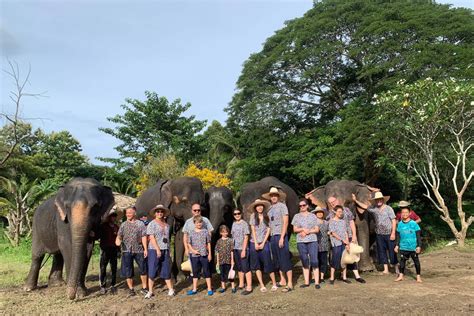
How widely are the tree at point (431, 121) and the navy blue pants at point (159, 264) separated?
9.87m

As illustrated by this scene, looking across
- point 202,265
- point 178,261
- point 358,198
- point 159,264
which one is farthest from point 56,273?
point 358,198

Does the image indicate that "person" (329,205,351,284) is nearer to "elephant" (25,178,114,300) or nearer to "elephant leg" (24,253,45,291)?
"elephant" (25,178,114,300)

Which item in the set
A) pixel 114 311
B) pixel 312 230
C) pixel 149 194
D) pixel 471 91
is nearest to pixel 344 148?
pixel 471 91

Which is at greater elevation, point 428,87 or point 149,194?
point 428,87

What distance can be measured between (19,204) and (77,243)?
13515 mm

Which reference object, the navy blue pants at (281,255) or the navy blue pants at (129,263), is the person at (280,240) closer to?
the navy blue pants at (281,255)

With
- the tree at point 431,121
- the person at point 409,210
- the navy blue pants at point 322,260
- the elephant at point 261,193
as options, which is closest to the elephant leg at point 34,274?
the elephant at point 261,193

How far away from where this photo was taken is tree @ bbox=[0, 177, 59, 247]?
18650 millimetres

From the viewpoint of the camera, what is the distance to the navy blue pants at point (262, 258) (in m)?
7.77

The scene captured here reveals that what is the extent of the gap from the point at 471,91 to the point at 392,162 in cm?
497

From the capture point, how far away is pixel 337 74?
68.3ft

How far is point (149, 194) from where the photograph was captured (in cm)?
1162

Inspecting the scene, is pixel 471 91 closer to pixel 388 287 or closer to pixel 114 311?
pixel 388 287

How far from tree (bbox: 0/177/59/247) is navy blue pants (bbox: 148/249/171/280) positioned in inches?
520
